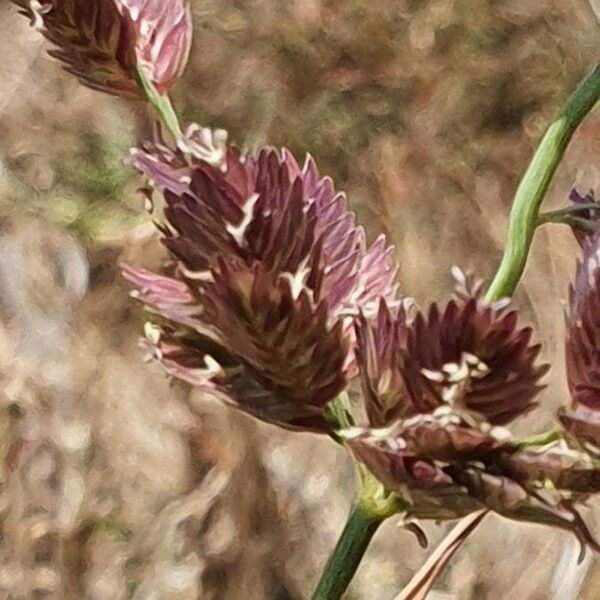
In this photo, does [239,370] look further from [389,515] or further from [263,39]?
[263,39]

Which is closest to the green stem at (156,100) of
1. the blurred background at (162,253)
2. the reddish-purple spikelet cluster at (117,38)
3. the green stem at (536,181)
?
the reddish-purple spikelet cluster at (117,38)

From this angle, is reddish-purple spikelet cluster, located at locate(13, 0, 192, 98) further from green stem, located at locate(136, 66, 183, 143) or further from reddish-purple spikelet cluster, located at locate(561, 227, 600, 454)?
reddish-purple spikelet cluster, located at locate(561, 227, 600, 454)

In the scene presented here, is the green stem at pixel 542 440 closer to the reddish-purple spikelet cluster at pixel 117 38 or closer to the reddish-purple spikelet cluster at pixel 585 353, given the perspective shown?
the reddish-purple spikelet cluster at pixel 585 353

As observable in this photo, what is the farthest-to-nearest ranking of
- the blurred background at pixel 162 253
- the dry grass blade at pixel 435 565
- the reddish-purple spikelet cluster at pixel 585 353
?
the blurred background at pixel 162 253 → the dry grass blade at pixel 435 565 → the reddish-purple spikelet cluster at pixel 585 353

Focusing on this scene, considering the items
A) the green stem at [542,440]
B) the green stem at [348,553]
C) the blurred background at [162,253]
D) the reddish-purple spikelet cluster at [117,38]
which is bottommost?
the blurred background at [162,253]

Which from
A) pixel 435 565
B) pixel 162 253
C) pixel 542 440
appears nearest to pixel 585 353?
pixel 542 440

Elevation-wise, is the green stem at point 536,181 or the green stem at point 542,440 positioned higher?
the green stem at point 536,181

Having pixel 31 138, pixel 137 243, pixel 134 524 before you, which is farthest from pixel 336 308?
pixel 31 138

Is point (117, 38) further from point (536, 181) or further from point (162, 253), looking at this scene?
point (162, 253)

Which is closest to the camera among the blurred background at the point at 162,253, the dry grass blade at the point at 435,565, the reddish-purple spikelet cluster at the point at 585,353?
the reddish-purple spikelet cluster at the point at 585,353
